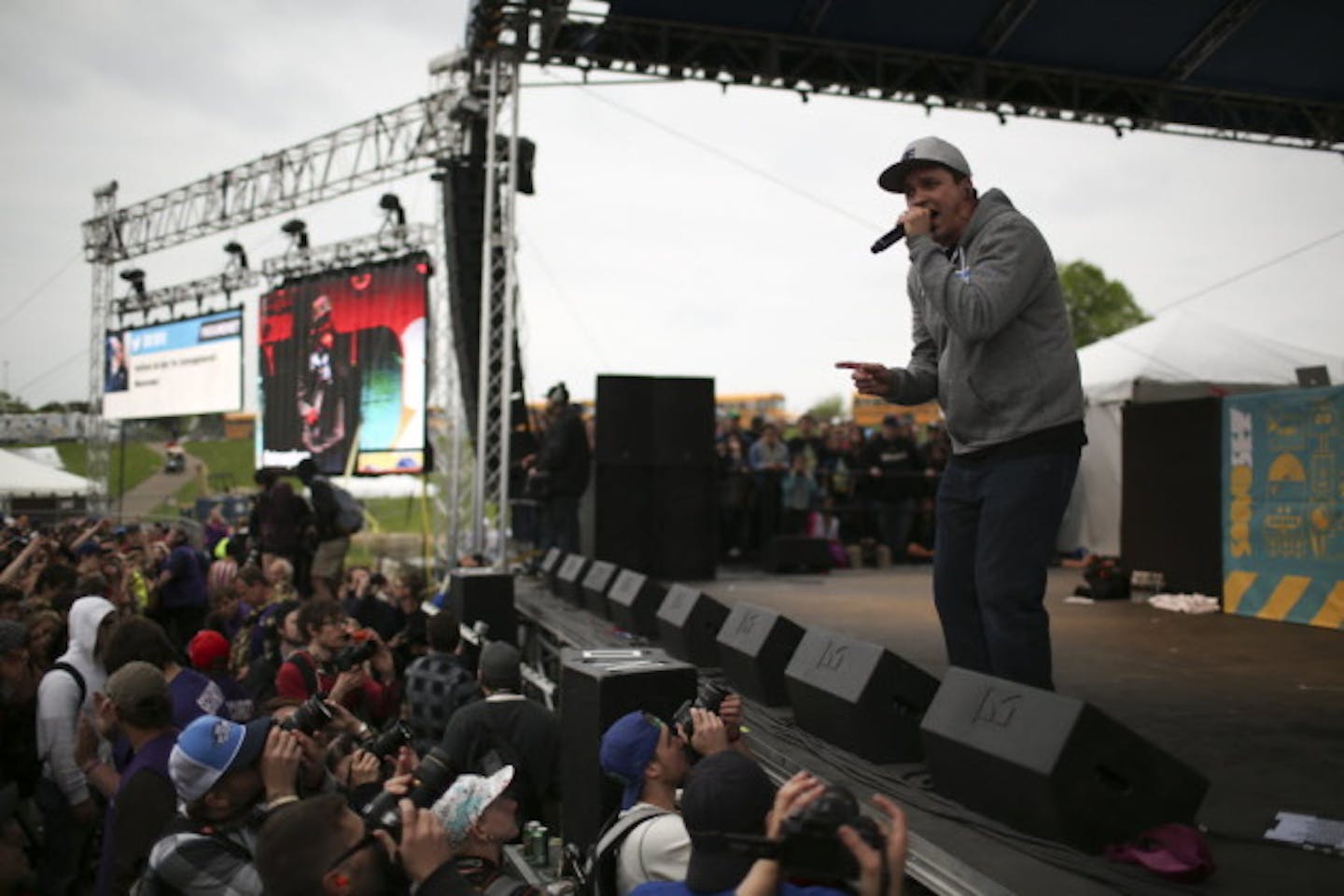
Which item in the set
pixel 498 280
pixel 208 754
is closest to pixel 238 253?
pixel 498 280

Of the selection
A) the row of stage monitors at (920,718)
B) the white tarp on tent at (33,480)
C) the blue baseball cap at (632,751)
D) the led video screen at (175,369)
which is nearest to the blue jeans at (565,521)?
the row of stage monitors at (920,718)

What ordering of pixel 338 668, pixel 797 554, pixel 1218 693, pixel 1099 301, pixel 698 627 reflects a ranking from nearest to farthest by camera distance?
pixel 1218 693 < pixel 338 668 < pixel 698 627 < pixel 797 554 < pixel 1099 301

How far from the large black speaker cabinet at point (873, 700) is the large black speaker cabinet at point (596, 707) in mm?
471

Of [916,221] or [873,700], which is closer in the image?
[916,221]

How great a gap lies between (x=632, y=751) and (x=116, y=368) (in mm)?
18895

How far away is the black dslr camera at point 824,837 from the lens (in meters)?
1.54

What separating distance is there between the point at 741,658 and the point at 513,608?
282 cm

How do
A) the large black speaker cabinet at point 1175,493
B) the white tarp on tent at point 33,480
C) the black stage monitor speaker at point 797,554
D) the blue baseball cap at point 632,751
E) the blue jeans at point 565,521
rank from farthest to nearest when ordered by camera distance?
the white tarp on tent at point 33,480 < the black stage monitor speaker at point 797,554 < the blue jeans at point 565,521 < the large black speaker cabinet at point 1175,493 < the blue baseball cap at point 632,751

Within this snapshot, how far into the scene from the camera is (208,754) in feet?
7.36

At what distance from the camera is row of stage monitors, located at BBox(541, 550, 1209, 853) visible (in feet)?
6.49

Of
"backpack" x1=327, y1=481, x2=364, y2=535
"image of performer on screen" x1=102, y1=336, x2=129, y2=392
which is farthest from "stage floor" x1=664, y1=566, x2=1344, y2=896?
"image of performer on screen" x1=102, y1=336, x2=129, y2=392

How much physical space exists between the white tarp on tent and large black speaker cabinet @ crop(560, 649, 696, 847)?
50.5 ft

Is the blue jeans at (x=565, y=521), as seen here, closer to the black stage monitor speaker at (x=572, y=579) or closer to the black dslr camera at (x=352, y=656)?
the black stage monitor speaker at (x=572, y=579)

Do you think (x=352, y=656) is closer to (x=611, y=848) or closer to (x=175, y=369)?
(x=611, y=848)
